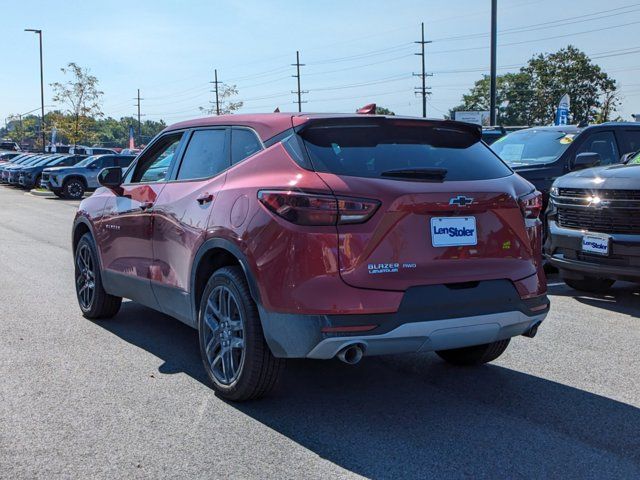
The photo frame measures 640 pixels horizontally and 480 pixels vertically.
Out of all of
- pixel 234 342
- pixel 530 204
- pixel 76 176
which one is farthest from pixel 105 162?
pixel 530 204

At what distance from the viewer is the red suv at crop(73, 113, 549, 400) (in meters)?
3.81

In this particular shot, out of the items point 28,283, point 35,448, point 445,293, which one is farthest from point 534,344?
point 28,283

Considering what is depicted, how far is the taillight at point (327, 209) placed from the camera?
381 centimetres

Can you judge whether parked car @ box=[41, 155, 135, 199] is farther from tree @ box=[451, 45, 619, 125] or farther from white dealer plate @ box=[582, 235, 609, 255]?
tree @ box=[451, 45, 619, 125]

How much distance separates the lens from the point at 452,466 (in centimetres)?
352

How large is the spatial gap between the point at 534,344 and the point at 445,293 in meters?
2.28

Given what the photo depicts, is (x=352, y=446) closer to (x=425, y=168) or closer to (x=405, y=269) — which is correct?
(x=405, y=269)

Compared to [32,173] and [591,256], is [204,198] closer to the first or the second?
[591,256]

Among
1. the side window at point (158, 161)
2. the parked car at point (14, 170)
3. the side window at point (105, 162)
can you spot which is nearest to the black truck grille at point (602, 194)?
the side window at point (158, 161)

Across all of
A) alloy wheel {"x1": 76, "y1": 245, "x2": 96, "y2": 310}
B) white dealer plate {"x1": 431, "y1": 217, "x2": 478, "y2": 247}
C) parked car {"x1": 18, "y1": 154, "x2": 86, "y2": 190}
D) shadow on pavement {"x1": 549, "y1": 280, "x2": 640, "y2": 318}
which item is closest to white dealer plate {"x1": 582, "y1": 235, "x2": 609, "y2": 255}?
shadow on pavement {"x1": 549, "y1": 280, "x2": 640, "y2": 318}

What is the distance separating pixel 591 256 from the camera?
7.29 m

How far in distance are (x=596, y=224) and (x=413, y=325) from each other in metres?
4.19

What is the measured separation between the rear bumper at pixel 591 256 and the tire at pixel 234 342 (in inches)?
162

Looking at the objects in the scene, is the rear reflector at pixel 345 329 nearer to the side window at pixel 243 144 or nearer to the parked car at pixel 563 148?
the side window at pixel 243 144
